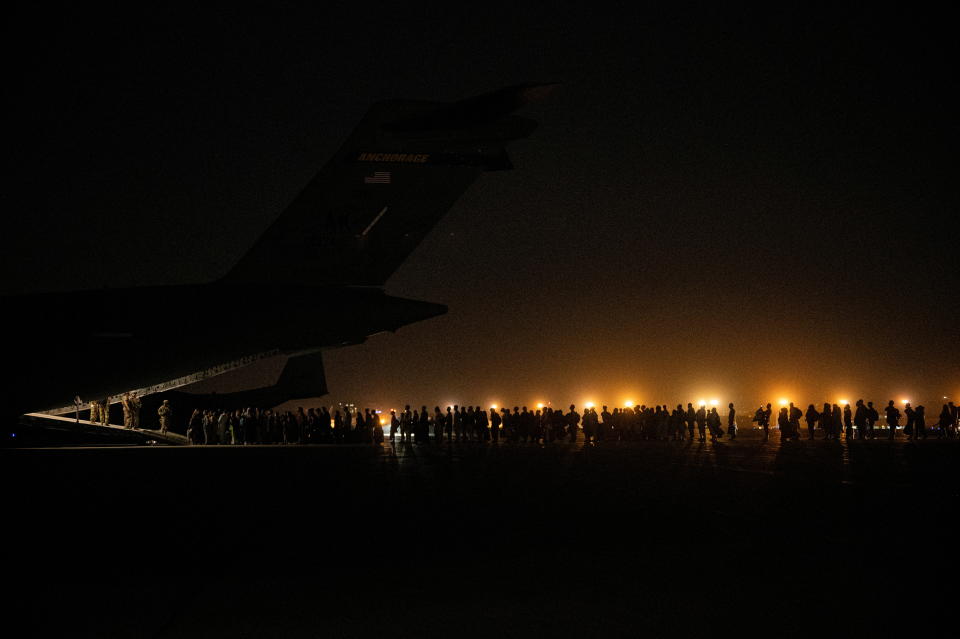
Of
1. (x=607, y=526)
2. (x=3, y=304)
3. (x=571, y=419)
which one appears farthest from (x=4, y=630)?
(x=571, y=419)

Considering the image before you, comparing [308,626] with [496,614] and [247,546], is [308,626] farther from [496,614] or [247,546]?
[247,546]

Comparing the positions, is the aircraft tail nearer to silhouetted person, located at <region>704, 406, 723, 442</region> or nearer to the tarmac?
the tarmac

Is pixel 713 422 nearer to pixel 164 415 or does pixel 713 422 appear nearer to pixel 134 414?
pixel 164 415

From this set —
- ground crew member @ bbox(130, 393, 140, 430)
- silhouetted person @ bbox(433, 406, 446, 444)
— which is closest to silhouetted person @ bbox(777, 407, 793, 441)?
silhouetted person @ bbox(433, 406, 446, 444)

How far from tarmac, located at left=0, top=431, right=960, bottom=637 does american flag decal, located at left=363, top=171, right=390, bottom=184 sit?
424 cm

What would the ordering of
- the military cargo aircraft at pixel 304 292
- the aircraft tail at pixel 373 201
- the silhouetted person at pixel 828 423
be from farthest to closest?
the silhouetted person at pixel 828 423, the aircraft tail at pixel 373 201, the military cargo aircraft at pixel 304 292

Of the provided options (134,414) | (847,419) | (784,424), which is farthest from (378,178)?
(847,419)

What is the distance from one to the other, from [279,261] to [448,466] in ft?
16.2

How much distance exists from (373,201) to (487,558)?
7493mm

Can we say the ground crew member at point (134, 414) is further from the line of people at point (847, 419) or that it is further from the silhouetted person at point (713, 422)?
the line of people at point (847, 419)

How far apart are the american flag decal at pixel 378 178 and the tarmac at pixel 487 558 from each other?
167 inches

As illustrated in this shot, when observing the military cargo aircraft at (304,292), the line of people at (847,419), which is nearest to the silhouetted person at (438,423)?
the line of people at (847,419)

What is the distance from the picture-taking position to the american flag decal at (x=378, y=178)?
38.7ft

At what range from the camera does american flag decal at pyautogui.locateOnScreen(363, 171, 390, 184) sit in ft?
38.7
